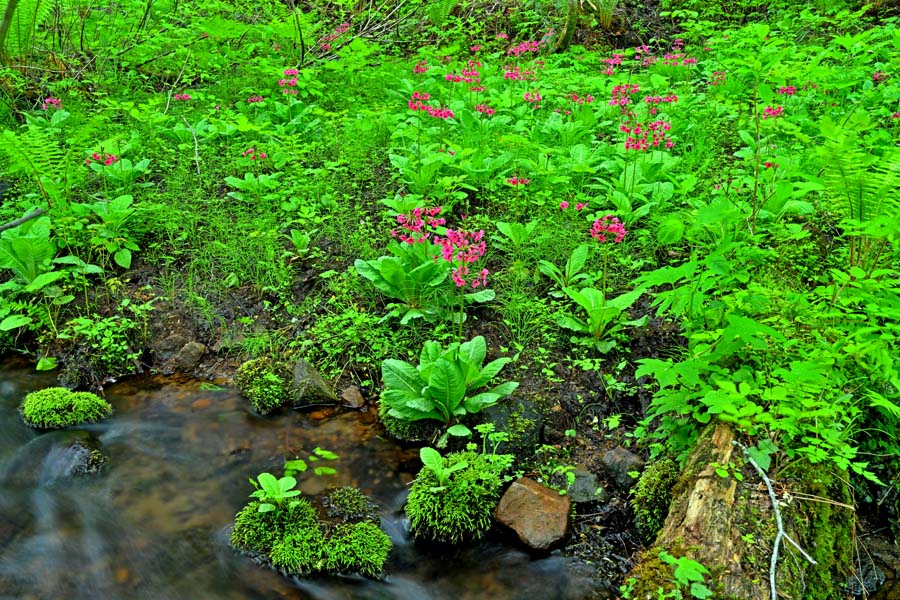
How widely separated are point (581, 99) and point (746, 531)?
5.27 meters

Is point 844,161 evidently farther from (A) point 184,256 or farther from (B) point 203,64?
(B) point 203,64

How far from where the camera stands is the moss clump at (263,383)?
4.06m

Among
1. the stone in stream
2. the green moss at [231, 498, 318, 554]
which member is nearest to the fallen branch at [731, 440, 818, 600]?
the green moss at [231, 498, 318, 554]

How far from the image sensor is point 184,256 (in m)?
5.12

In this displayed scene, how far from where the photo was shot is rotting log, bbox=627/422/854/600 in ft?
7.39

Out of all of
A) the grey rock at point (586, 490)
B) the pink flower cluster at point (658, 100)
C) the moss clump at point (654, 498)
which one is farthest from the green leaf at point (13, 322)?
the pink flower cluster at point (658, 100)

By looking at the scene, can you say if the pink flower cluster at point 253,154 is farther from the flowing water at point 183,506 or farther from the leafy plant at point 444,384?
the leafy plant at point 444,384

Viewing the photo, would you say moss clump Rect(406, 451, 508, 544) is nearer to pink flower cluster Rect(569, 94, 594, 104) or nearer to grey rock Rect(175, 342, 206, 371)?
grey rock Rect(175, 342, 206, 371)

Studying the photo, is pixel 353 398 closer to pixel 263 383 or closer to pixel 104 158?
pixel 263 383

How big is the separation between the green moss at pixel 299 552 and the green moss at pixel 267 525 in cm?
4

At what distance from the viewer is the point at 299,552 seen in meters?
2.97

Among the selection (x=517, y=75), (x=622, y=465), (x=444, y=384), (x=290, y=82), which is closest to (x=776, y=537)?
(x=622, y=465)

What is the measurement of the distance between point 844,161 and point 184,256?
4.73 metres

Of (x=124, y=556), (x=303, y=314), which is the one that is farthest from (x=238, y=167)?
(x=124, y=556)
